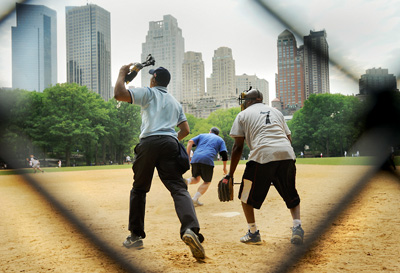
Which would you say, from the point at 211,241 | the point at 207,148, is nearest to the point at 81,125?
the point at 207,148

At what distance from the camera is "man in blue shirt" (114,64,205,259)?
2.59 meters

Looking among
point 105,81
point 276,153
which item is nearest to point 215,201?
point 105,81

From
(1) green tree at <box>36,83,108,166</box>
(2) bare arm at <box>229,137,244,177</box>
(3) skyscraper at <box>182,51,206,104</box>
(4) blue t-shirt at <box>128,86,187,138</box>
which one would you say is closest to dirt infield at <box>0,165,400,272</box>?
(2) bare arm at <box>229,137,244,177</box>

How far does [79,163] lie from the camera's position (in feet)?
132

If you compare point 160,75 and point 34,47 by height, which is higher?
point 34,47

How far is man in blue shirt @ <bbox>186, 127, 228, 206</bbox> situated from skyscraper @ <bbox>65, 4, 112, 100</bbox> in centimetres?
194

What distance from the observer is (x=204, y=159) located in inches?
212

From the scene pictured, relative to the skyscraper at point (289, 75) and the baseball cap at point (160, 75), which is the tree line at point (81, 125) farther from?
the baseball cap at point (160, 75)

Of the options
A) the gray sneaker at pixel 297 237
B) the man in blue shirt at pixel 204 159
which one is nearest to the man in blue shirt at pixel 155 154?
the gray sneaker at pixel 297 237

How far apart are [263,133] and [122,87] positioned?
4.38 ft

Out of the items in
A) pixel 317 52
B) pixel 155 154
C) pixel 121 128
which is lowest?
pixel 155 154

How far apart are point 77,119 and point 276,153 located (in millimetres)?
34478

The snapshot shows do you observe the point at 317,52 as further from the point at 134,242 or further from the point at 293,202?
the point at 134,242

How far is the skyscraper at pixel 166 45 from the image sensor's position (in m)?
4.47
